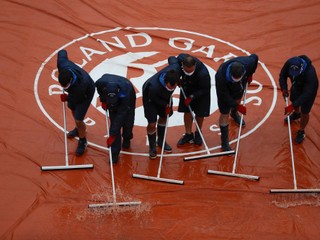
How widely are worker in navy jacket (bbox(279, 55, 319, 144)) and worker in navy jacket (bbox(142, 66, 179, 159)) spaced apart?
154 cm

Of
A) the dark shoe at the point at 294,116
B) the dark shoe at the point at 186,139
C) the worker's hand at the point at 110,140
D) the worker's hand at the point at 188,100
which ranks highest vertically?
the worker's hand at the point at 188,100

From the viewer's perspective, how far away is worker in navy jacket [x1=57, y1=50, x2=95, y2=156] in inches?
243

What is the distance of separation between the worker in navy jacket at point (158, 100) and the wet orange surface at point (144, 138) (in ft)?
0.94

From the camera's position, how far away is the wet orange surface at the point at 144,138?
6.02m

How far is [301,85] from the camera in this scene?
679 cm

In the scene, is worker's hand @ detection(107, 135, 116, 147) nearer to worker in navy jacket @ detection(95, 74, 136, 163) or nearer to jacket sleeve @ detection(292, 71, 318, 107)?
worker in navy jacket @ detection(95, 74, 136, 163)

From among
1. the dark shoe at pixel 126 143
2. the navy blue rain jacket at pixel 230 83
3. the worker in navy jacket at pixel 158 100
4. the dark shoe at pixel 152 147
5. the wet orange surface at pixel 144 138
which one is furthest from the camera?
the dark shoe at pixel 126 143

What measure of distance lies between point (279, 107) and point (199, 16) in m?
2.60

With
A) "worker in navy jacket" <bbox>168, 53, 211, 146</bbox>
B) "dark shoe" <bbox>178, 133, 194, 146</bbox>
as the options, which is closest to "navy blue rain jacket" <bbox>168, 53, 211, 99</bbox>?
"worker in navy jacket" <bbox>168, 53, 211, 146</bbox>

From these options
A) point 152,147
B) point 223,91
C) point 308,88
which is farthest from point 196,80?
point 308,88

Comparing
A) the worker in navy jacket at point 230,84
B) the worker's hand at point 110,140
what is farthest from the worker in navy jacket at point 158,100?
the worker in navy jacket at point 230,84

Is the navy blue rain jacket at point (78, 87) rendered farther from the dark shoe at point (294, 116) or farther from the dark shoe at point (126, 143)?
the dark shoe at point (294, 116)

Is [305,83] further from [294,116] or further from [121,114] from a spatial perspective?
[121,114]

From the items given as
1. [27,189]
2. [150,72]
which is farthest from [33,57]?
[27,189]
